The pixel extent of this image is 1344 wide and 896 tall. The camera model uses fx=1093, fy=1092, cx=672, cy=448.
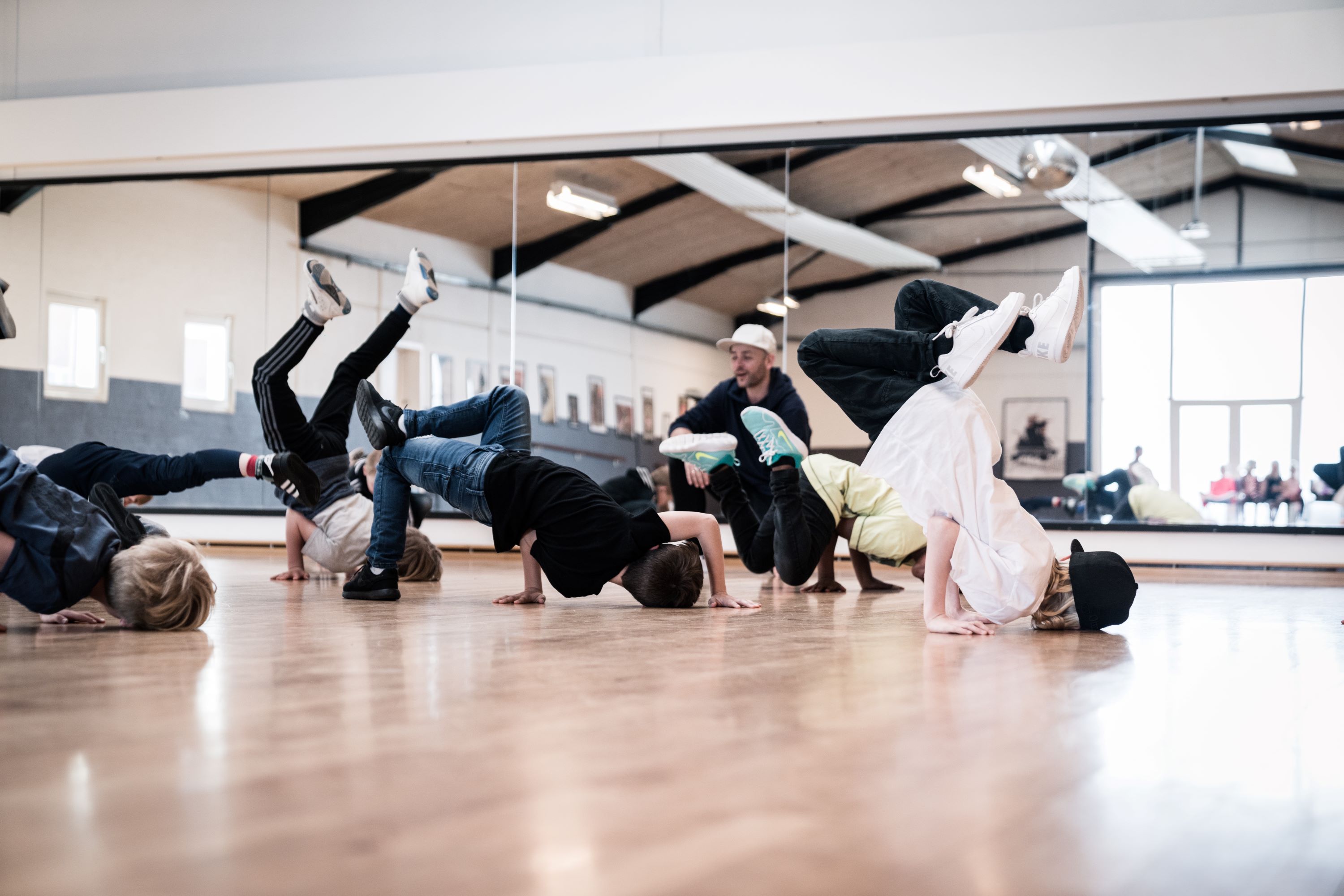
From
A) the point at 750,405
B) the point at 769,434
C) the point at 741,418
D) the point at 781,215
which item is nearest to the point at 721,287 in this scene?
the point at 781,215

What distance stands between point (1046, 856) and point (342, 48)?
8.58m

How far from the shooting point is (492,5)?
Answer: 8.16 metres

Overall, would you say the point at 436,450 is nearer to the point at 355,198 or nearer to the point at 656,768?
the point at 656,768

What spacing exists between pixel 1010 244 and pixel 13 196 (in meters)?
7.76

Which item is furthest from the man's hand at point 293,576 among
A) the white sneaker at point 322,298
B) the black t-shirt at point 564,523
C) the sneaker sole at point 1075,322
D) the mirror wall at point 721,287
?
the sneaker sole at point 1075,322

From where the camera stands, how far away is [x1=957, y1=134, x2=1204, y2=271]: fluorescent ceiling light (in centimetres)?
696

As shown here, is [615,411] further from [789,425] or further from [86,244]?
[86,244]

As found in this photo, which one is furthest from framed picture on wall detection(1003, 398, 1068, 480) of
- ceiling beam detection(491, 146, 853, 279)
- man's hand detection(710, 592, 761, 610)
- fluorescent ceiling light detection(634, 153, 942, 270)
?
man's hand detection(710, 592, 761, 610)

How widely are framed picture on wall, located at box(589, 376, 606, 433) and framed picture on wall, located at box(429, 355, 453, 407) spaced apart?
3.62 ft

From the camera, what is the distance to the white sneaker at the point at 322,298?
4.47 metres

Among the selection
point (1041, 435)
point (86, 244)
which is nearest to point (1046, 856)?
point (1041, 435)

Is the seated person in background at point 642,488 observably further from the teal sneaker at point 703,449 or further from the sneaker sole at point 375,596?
the sneaker sole at point 375,596

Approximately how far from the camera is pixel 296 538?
517cm

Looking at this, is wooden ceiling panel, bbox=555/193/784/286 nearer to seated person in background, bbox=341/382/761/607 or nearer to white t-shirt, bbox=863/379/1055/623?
seated person in background, bbox=341/382/761/607
